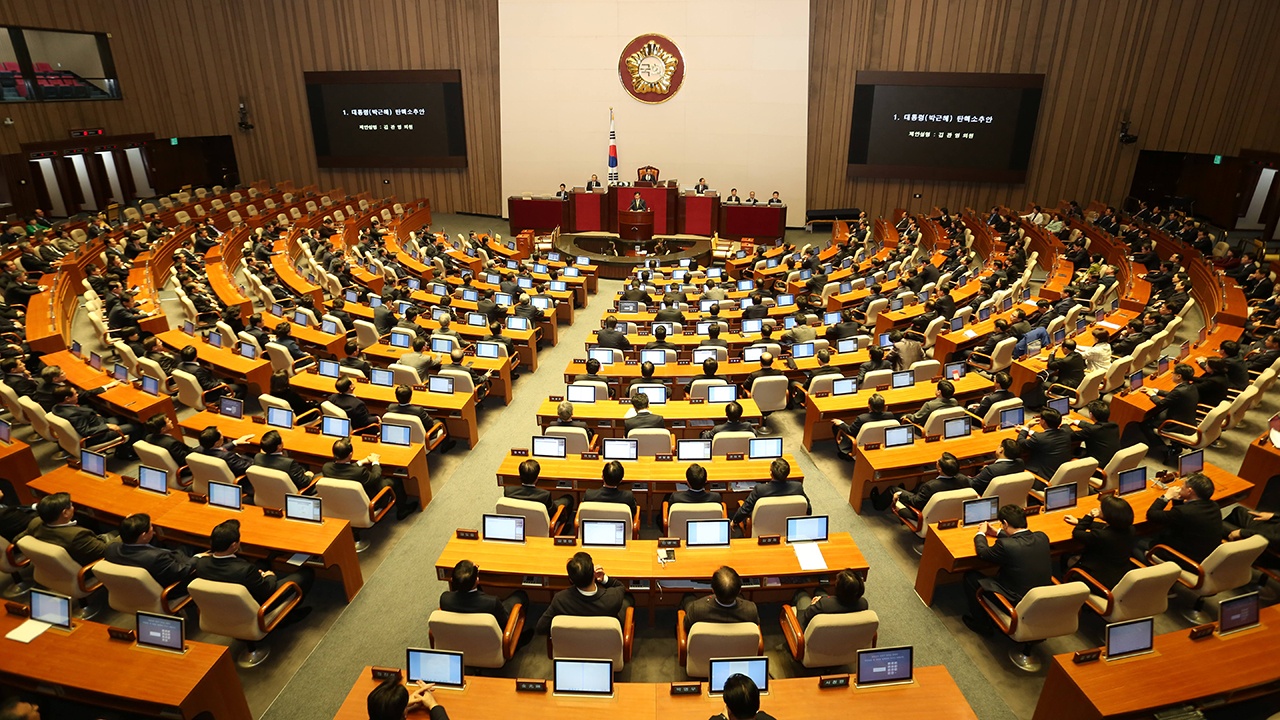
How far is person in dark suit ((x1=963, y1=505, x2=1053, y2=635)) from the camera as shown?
5297 mm

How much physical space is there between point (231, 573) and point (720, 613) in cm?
387

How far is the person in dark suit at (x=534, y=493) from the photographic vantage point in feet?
20.7

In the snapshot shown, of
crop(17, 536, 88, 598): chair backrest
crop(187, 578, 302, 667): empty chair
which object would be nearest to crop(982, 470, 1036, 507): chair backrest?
crop(187, 578, 302, 667): empty chair

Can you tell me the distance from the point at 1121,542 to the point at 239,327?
12.4 m

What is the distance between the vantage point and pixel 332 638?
5824 mm

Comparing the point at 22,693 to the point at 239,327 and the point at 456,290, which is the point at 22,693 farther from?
the point at 456,290

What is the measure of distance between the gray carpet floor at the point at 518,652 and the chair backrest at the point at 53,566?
1.71 ft

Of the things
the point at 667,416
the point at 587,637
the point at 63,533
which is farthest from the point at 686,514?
the point at 63,533

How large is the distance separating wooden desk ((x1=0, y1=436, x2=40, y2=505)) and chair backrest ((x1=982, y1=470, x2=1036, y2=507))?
32.5 ft

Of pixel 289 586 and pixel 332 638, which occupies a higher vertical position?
pixel 289 586

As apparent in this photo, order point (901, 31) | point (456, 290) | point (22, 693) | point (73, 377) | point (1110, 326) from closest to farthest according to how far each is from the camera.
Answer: point (22, 693) → point (73, 377) → point (1110, 326) → point (456, 290) → point (901, 31)

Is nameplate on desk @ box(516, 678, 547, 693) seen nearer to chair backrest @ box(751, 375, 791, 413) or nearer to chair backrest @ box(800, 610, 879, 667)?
chair backrest @ box(800, 610, 879, 667)

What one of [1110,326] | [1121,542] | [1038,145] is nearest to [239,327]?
[1121,542]

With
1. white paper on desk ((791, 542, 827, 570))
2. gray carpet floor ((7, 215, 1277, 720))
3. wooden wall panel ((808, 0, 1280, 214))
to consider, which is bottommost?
gray carpet floor ((7, 215, 1277, 720))
